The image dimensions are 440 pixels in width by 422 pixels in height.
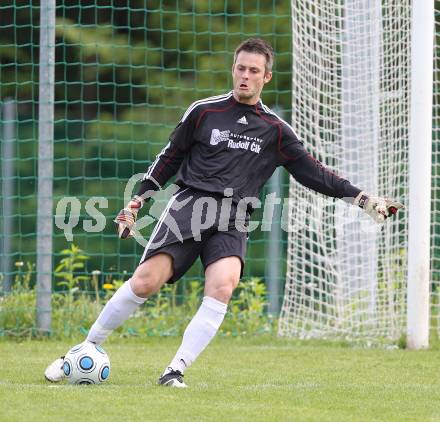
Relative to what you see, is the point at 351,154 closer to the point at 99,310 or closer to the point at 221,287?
the point at 99,310

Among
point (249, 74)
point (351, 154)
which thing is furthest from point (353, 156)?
point (249, 74)

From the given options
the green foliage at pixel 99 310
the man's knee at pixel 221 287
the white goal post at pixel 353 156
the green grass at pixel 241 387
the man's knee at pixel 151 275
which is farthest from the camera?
the green foliage at pixel 99 310

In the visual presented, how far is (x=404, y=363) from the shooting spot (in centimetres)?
763

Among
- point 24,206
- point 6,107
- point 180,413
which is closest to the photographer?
point 180,413

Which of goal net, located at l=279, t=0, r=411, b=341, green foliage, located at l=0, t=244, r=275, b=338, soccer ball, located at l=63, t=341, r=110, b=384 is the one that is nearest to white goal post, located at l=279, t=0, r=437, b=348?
goal net, located at l=279, t=0, r=411, b=341

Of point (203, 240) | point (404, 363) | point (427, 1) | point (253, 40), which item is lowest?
point (404, 363)

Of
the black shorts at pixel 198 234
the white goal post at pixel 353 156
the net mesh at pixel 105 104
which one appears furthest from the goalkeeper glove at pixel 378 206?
the net mesh at pixel 105 104

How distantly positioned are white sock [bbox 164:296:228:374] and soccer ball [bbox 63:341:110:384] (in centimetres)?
37

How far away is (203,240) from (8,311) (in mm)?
3568

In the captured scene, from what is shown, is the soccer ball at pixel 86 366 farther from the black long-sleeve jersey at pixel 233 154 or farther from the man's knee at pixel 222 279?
the black long-sleeve jersey at pixel 233 154

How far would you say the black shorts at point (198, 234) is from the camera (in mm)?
6066

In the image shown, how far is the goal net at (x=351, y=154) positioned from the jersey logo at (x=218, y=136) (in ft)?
9.92

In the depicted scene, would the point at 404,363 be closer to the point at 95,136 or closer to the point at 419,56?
the point at 419,56

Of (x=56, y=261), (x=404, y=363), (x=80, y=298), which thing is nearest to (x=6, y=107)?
(x=80, y=298)
